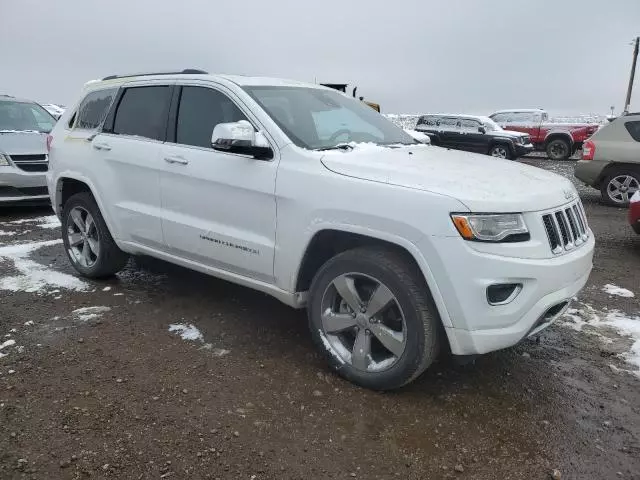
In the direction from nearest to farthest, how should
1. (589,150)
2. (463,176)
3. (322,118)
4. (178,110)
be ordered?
1. (463,176)
2. (322,118)
3. (178,110)
4. (589,150)

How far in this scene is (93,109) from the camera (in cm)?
497

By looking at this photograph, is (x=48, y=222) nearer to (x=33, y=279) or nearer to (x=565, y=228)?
(x=33, y=279)

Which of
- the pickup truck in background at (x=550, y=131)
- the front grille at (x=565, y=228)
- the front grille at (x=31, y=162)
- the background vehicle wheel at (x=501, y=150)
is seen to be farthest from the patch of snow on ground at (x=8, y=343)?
the pickup truck in background at (x=550, y=131)

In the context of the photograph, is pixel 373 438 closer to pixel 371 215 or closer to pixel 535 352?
pixel 371 215

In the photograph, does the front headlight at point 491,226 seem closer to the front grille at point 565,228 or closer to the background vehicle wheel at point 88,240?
the front grille at point 565,228

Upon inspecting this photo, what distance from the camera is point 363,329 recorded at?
10.5ft

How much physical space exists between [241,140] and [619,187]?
28.8 feet

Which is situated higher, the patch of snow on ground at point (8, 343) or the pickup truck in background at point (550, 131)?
the patch of snow on ground at point (8, 343)

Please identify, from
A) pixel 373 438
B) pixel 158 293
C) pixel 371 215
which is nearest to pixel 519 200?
pixel 371 215

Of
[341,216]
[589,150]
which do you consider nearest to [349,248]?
[341,216]

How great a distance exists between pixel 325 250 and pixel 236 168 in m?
0.81

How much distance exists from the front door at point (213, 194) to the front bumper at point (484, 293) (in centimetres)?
119

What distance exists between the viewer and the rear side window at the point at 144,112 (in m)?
4.30

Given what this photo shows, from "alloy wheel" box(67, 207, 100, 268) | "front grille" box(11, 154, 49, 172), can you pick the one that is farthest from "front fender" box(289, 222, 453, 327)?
"front grille" box(11, 154, 49, 172)
